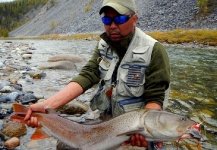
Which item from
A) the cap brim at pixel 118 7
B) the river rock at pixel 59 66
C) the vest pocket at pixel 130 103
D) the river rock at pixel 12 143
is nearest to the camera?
the cap brim at pixel 118 7

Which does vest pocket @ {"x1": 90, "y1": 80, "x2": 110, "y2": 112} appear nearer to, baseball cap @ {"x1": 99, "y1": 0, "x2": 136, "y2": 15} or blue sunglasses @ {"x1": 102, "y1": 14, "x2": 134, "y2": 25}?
blue sunglasses @ {"x1": 102, "y1": 14, "x2": 134, "y2": 25}

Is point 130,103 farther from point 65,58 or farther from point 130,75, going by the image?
point 65,58

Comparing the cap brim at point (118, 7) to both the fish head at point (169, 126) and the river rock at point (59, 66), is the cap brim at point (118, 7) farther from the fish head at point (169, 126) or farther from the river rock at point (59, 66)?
the river rock at point (59, 66)

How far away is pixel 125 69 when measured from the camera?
3.78 metres

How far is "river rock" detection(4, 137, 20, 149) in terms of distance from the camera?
13.0 feet

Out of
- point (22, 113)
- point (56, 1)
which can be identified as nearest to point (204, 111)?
point (22, 113)

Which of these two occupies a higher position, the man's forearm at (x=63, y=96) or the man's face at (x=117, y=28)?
the man's face at (x=117, y=28)

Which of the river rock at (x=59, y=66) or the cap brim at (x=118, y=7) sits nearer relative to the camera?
the cap brim at (x=118, y=7)

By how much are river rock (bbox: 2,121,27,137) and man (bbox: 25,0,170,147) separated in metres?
1.22

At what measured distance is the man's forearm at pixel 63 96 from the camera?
358 cm

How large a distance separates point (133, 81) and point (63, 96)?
101cm

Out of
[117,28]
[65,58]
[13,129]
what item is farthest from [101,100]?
[65,58]

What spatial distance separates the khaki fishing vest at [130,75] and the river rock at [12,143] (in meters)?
1.53

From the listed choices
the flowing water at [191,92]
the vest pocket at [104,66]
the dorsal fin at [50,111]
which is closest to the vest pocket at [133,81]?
the vest pocket at [104,66]
